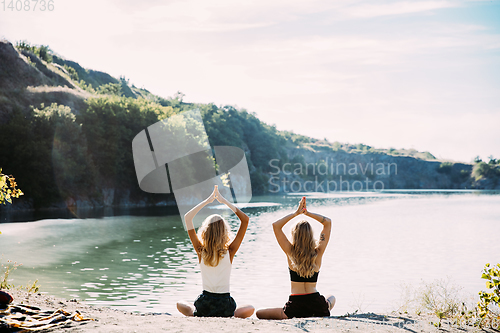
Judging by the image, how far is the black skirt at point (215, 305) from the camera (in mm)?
5184

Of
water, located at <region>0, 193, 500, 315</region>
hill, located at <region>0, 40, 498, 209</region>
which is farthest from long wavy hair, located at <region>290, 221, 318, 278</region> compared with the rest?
hill, located at <region>0, 40, 498, 209</region>

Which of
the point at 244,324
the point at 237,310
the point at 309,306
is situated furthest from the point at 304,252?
the point at 237,310

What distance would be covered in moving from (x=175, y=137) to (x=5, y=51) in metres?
19.0

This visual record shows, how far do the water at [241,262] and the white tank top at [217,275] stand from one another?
367 centimetres

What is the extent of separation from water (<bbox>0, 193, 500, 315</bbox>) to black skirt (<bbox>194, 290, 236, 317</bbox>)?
3.50m

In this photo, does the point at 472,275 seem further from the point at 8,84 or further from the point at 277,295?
the point at 8,84

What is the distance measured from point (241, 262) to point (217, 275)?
9515mm

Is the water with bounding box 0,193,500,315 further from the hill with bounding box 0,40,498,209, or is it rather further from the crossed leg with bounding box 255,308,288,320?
the hill with bounding box 0,40,498,209

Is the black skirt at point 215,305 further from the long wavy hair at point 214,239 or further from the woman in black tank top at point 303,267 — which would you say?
the woman in black tank top at point 303,267

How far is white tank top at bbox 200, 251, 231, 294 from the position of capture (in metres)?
5.06

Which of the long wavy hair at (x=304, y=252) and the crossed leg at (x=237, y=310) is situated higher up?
the long wavy hair at (x=304, y=252)

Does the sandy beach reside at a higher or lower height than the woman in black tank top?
lower

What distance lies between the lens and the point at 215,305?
204 inches

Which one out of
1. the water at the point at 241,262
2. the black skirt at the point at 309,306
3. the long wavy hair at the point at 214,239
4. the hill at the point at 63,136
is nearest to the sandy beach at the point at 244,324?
the black skirt at the point at 309,306
